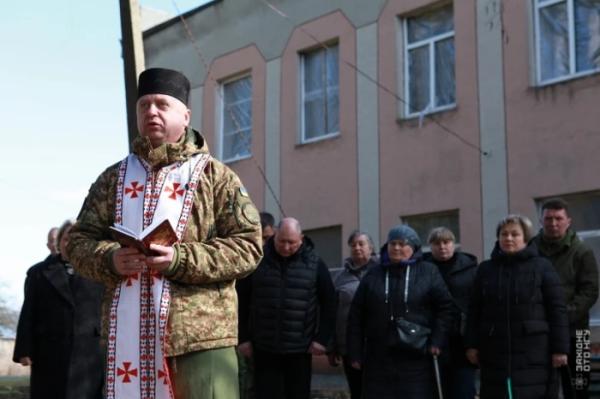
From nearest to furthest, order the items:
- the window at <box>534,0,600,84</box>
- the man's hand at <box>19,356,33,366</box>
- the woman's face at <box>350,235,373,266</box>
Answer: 1. the man's hand at <box>19,356,33,366</box>
2. the woman's face at <box>350,235,373,266</box>
3. the window at <box>534,0,600,84</box>

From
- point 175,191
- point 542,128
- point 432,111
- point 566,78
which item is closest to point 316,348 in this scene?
point 175,191

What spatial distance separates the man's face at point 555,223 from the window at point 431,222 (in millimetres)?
7027

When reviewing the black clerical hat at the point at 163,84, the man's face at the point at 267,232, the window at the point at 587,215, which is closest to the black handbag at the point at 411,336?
the man's face at the point at 267,232

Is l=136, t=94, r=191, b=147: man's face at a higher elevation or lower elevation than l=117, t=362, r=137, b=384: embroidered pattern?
higher

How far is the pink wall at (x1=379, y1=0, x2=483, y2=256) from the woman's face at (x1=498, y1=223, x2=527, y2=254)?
278 inches

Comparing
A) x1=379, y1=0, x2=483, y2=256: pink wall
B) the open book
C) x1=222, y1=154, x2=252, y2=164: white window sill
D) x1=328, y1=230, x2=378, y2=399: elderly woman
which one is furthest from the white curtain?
the open book

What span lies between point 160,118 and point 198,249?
57 centimetres

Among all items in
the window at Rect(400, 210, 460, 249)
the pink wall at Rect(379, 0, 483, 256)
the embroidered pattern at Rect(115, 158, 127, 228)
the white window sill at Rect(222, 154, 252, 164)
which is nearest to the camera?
the embroidered pattern at Rect(115, 158, 127, 228)

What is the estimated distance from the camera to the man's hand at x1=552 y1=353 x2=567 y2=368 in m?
7.41

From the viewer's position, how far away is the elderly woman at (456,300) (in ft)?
28.0

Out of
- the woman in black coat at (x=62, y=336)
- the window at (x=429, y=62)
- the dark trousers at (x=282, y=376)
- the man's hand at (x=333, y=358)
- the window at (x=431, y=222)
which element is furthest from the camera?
the window at (x=429, y=62)

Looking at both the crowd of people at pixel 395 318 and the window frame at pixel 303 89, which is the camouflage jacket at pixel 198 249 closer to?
the crowd of people at pixel 395 318

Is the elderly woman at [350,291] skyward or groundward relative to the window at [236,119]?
groundward

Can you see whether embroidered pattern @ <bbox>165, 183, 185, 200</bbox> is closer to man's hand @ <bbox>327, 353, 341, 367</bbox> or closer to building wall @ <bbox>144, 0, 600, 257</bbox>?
man's hand @ <bbox>327, 353, 341, 367</bbox>
